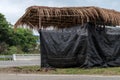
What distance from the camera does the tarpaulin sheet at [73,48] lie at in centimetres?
2044

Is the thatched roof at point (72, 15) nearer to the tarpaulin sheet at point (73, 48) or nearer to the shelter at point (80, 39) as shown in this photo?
the shelter at point (80, 39)

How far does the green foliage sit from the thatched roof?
29589mm

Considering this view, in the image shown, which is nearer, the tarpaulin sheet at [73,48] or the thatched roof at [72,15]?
the tarpaulin sheet at [73,48]

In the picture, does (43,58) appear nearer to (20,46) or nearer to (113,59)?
(113,59)

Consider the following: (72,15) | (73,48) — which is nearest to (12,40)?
(72,15)

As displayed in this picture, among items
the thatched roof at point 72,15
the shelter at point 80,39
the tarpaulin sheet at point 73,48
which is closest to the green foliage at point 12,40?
the thatched roof at point 72,15

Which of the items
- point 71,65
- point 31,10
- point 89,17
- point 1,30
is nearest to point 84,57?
point 71,65

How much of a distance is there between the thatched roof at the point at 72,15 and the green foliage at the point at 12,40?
2959 centimetres

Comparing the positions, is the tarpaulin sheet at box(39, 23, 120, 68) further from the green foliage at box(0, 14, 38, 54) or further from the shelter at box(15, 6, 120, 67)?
the green foliage at box(0, 14, 38, 54)

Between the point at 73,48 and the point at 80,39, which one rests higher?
the point at 80,39

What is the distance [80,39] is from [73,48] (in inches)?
23.0

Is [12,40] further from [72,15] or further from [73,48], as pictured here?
[73,48]

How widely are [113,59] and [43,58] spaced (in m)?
3.80

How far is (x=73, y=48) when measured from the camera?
2066 centimetres
